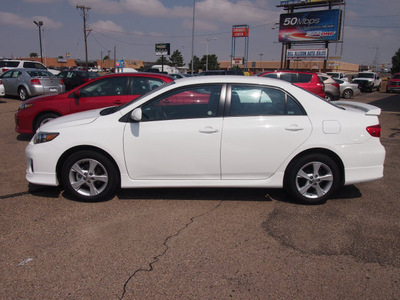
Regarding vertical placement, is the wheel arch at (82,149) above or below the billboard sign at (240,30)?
below

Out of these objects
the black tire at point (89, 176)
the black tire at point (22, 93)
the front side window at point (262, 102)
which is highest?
the front side window at point (262, 102)

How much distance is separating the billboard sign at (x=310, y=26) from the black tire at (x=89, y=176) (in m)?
36.3

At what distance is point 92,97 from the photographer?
733 centimetres

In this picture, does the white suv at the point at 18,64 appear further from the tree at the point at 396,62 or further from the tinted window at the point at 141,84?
the tree at the point at 396,62

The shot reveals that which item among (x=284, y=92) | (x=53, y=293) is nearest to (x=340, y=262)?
(x=284, y=92)

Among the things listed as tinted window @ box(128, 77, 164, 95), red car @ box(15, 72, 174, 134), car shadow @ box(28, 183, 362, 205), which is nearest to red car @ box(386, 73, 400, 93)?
red car @ box(15, 72, 174, 134)

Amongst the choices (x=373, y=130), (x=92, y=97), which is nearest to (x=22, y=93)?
(x=92, y=97)

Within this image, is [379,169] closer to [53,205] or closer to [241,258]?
[241,258]

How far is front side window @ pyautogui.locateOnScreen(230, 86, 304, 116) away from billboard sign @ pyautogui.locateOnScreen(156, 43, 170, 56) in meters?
48.9

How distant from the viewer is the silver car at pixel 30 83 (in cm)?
1459

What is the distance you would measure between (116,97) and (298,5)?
1421 inches

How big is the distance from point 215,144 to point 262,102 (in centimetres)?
84

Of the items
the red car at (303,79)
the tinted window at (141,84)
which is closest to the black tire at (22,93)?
the tinted window at (141,84)

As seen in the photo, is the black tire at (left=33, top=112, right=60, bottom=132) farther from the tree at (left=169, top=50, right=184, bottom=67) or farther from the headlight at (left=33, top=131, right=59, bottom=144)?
the tree at (left=169, top=50, right=184, bottom=67)
